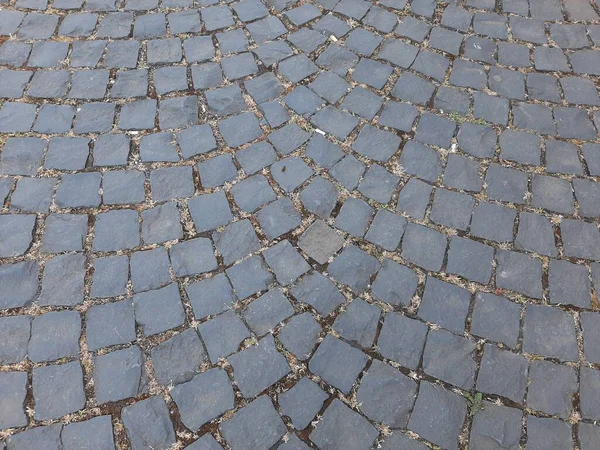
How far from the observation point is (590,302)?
3.08 meters

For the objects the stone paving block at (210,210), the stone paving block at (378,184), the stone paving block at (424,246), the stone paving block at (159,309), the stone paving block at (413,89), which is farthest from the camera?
the stone paving block at (413,89)

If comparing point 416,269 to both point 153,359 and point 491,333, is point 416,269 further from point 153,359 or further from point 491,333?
point 153,359

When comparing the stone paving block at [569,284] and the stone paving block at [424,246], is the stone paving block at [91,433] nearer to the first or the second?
the stone paving block at [424,246]

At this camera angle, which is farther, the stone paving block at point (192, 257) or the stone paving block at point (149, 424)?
the stone paving block at point (192, 257)

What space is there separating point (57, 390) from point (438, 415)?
5.98ft

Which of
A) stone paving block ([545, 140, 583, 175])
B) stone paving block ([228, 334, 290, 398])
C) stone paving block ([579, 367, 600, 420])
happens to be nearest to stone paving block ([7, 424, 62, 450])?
stone paving block ([228, 334, 290, 398])

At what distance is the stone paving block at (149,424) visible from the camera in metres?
2.66

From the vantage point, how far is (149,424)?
2.70 m

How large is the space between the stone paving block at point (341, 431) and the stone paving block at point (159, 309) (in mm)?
888

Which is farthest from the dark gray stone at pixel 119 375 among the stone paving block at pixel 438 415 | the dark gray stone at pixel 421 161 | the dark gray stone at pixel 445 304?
the dark gray stone at pixel 421 161

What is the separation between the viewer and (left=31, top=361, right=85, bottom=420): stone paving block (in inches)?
107

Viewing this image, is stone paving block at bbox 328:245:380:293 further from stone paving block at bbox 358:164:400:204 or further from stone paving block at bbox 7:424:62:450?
stone paving block at bbox 7:424:62:450

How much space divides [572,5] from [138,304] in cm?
394

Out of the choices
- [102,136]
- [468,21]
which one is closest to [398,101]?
[468,21]
